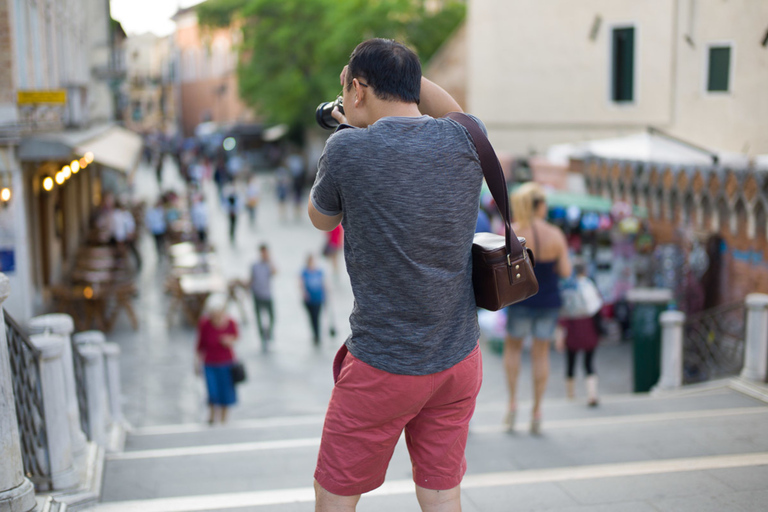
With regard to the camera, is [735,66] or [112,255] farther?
[112,255]

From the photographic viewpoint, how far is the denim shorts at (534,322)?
5625 mm

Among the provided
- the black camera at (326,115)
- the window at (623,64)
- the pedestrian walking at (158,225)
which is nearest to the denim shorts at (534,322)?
the black camera at (326,115)

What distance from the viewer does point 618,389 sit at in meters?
10.5

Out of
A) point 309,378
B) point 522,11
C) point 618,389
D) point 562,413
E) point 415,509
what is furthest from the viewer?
point 522,11

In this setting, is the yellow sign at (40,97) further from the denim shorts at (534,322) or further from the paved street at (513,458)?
the denim shorts at (534,322)

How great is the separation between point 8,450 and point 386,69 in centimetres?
220

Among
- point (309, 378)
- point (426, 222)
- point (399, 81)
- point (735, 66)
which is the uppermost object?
point (735, 66)

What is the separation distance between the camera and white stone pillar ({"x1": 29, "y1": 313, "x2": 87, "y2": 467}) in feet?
14.9

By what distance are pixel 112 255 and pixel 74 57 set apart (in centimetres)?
604

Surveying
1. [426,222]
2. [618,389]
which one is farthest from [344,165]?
[618,389]

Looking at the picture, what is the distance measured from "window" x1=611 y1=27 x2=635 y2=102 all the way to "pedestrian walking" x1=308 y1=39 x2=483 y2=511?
1376 centimetres

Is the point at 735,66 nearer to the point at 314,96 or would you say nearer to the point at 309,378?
the point at 309,378

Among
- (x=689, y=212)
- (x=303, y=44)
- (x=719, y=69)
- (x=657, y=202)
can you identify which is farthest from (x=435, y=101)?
(x=303, y=44)

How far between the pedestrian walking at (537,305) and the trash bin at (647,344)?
14.1ft
